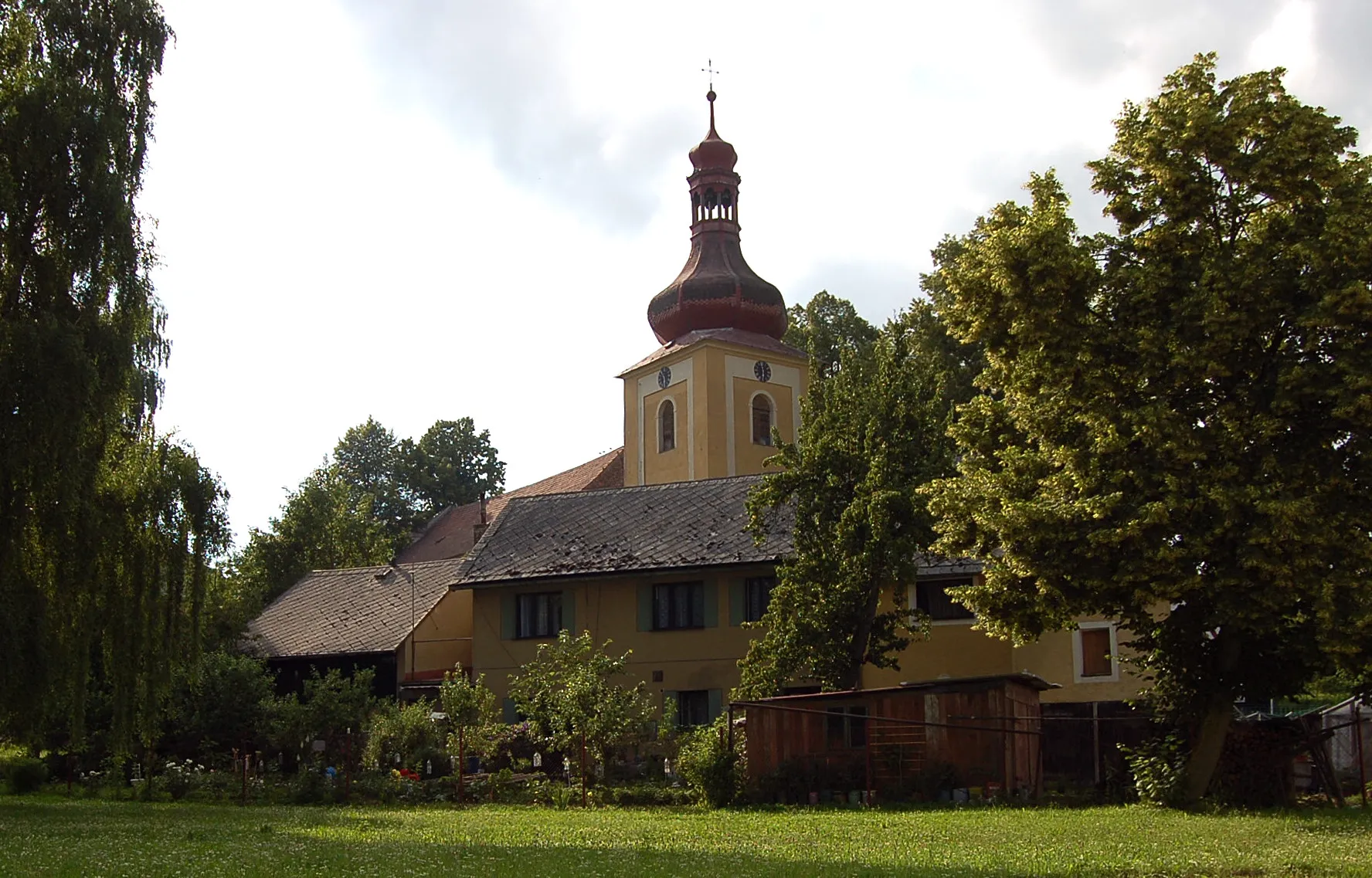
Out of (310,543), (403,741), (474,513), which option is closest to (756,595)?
(403,741)

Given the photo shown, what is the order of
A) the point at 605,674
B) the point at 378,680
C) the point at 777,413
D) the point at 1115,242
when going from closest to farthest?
the point at 1115,242, the point at 605,674, the point at 378,680, the point at 777,413

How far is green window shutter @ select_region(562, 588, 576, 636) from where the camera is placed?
132ft

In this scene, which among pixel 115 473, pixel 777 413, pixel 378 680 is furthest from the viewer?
pixel 777 413

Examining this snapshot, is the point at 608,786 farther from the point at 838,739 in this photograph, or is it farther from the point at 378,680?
the point at 378,680

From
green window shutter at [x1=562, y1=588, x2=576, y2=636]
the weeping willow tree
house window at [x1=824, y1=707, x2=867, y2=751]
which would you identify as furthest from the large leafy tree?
green window shutter at [x1=562, y1=588, x2=576, y2=636]

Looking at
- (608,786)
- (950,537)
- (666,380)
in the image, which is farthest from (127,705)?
(666,380)

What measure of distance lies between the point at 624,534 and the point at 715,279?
21608mm

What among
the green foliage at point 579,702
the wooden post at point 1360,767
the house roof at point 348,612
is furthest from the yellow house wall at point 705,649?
the wooden post at point 1360,767

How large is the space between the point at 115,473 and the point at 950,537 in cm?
1378

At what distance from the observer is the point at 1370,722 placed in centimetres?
2809

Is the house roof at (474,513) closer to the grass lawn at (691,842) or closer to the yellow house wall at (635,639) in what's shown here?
the yellow house wall at (635,639)

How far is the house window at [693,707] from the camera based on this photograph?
38219mm

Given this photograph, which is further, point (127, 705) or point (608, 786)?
point (608, 786)

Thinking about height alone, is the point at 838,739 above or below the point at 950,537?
below
